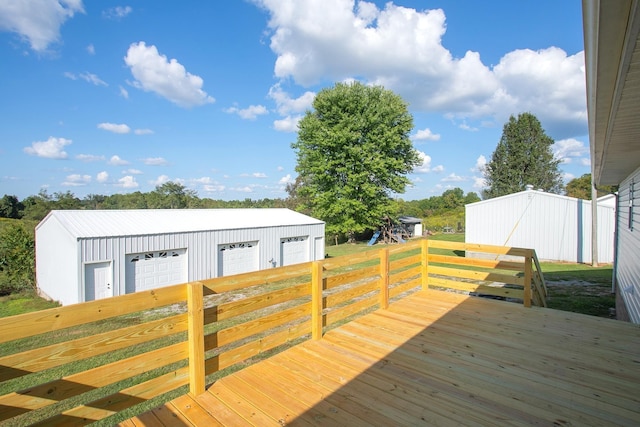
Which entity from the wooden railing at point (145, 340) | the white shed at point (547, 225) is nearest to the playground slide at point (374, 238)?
the white shed at point (547, 225)

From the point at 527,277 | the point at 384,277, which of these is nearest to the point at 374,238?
the point at 527,277

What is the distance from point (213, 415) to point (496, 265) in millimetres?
4861

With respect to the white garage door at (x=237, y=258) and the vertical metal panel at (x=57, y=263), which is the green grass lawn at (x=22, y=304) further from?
the white garage door at (x=237, y=258)

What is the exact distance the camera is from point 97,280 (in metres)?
10.6

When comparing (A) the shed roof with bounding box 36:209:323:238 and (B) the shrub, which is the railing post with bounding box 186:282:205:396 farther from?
(B) the shrub

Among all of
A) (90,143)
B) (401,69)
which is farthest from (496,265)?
(90,143)

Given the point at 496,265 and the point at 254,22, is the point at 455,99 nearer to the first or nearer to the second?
the point at 254,22

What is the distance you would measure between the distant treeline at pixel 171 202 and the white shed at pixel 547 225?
770 inches

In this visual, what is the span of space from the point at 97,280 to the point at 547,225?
19122 mm

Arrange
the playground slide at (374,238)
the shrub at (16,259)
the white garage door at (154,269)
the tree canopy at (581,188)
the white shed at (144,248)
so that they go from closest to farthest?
the white shed at (144,248), the white garage door at (154,269), the shrub at (16,259), the playground slide at (374,238), the tree canopy at (581,188)

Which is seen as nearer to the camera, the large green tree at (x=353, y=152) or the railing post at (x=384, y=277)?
the railing post at (x=384, y=277)

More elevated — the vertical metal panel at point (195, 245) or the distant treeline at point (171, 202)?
the distant treeline at point (171, 202)

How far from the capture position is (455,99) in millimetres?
17406

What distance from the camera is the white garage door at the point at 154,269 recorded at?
11.4 m
